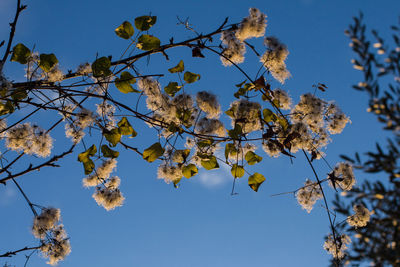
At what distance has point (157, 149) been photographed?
2900 mm

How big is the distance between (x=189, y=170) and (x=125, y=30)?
1.22 m

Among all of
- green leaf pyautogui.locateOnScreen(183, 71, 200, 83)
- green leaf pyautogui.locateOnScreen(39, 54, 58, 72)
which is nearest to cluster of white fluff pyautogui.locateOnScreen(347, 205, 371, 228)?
green leaf pyautogui.locateOnScreen(183, 71, 200, 83)

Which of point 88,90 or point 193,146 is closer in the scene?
point 88,90

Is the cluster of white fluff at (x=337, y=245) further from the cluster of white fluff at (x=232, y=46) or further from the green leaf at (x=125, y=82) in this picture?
the green leaf at (x=125, y=82)

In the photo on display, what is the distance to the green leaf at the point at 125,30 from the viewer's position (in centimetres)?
277

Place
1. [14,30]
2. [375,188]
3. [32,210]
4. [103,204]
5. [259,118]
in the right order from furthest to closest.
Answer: [103,204]
[259,118]
[32,210]
[14,30]
[375,188]

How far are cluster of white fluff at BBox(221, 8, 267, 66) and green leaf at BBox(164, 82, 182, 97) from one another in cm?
50

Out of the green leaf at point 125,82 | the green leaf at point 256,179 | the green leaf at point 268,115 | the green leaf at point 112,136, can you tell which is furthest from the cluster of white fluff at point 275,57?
the green leaf at point 112,136

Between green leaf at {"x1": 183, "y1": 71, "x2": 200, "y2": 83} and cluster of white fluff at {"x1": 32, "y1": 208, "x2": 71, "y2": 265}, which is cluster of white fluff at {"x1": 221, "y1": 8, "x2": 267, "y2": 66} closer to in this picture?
green leaf at {"x1": 183, "y1": 71, "x2": 200, "y2": 83}

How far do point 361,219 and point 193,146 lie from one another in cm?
161

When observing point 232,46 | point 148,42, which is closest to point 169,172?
point 148,42

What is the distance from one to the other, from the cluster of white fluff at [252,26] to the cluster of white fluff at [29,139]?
1.92m

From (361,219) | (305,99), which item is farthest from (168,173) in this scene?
(361,219)

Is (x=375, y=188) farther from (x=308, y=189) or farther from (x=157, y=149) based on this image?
(x=308, y=189)
